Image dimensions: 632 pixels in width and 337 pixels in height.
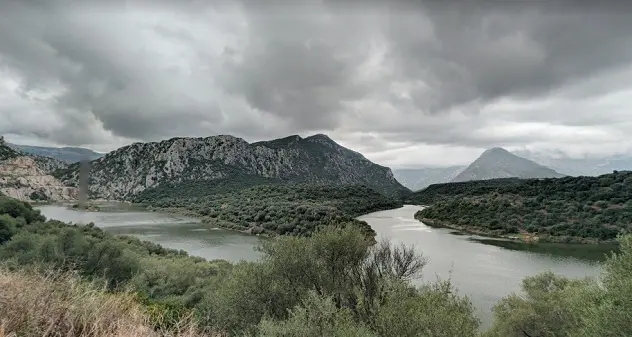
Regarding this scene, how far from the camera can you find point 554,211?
70688 millimetres

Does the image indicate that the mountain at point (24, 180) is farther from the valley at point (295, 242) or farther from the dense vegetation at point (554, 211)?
the dense vegetation at point (554, 211)

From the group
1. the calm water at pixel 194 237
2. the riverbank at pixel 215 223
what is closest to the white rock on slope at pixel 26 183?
the riverbank at pixel 215 223

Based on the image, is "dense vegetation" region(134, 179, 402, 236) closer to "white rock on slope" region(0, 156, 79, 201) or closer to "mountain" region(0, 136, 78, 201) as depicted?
"white rock on slope" region(0, 156, 79, 201)

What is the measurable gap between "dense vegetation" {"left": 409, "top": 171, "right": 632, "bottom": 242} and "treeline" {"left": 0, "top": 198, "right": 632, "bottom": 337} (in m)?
48.8


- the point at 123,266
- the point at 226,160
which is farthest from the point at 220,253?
the point at 226,160

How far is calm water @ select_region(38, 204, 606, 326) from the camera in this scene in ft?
117

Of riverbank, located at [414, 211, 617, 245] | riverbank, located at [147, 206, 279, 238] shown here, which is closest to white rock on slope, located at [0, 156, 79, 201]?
riverbank, located at [147, 206, 279, 238]

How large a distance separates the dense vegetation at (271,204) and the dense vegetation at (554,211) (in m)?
24.1

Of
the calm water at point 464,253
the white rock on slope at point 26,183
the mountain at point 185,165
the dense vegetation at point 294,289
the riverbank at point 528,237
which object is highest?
the mountain at point 185,165

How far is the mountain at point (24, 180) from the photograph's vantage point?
101625 mm

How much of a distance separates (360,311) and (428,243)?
43.8 metres

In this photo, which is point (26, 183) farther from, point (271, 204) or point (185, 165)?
point (271, 204)

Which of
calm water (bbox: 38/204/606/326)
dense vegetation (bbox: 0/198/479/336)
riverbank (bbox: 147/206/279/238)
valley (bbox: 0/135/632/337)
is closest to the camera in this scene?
dense vegetation (bbox: 0/198/479/336)

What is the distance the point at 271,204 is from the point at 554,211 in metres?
62.1
